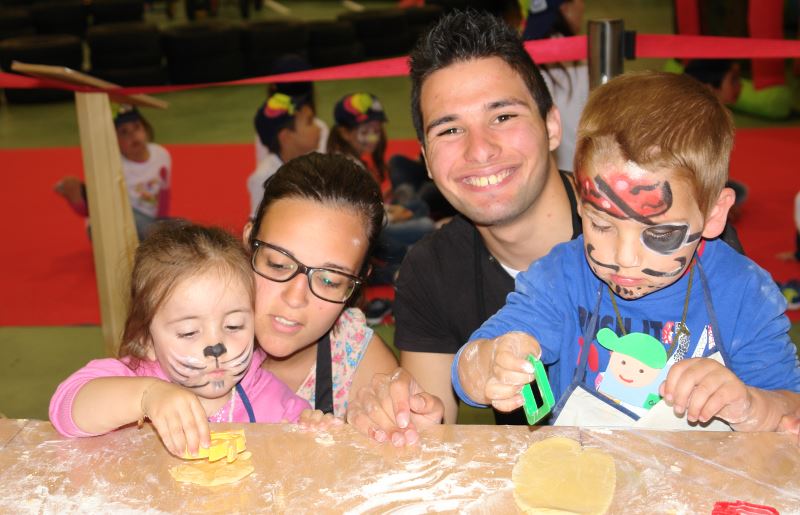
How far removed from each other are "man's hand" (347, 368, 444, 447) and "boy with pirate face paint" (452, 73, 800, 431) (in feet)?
0.33

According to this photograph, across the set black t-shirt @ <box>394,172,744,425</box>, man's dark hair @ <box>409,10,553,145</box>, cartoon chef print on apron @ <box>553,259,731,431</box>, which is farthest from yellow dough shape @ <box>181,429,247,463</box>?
man's dark hair @ <box>409,10,553,145</box>

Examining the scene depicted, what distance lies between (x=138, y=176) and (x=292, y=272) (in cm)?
359

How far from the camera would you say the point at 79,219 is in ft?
20.9

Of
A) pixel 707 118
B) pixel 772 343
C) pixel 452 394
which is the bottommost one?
pixel 452 394

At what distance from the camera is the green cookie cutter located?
5.65ft

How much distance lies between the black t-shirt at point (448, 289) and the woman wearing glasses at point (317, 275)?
0.14 metres

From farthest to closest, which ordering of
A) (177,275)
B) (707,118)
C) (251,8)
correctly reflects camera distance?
(251,8) < (177,275) < (707,118)

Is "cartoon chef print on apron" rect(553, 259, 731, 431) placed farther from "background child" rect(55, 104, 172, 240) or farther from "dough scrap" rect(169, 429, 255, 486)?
"background child" rect(55, 104, 172, 240)

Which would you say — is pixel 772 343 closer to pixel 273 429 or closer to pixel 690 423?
A: pixel 690 423

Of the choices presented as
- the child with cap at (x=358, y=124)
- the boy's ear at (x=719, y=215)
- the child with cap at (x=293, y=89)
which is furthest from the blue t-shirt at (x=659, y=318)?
the child with cap at (x=293, y=89)

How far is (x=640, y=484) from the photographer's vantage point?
1612mm

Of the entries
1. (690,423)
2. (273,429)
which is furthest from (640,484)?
(273,429)

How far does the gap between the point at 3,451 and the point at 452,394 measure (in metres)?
1.34

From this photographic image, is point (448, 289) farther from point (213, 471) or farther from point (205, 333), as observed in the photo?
point (213, 471)
